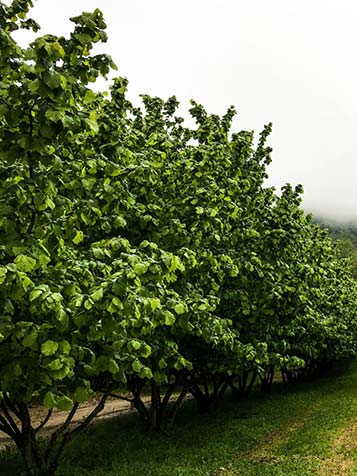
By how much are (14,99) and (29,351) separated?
3.52m

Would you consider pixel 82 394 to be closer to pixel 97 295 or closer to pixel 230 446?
pixel 97 295

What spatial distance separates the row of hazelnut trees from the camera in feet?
19.8

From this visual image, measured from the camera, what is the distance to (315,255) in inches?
731

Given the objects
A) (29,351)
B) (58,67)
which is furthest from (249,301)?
(58,67)

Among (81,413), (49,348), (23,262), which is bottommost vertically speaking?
(81,413)

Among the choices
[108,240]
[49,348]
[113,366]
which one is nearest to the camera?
[49,348]

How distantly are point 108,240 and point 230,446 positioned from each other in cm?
1177

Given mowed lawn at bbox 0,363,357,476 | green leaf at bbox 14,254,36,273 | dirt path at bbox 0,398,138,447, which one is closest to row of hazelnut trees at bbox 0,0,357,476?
green leaf at bbox 14,254,36,273

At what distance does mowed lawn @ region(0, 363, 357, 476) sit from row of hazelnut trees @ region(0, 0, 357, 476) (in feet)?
6.68

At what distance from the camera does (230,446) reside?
1745 cm

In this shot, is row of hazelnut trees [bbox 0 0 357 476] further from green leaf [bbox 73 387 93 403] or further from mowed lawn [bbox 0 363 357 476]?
mowed lawn [bbox 0 363 357 476]

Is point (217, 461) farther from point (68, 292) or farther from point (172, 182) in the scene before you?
point (68, 292)

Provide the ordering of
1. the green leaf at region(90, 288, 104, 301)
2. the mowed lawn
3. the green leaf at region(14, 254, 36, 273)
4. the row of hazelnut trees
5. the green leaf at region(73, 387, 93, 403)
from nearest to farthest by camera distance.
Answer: the green leaf at region(14, 254, 36, 273) → the row of hazelnut trees → the green leaf at region(90, 288, 104, 301) → the green leaf at region(73, 387, 93, 403) → the mowed lawn

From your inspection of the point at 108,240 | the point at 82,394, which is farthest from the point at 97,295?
the point at 108,240
